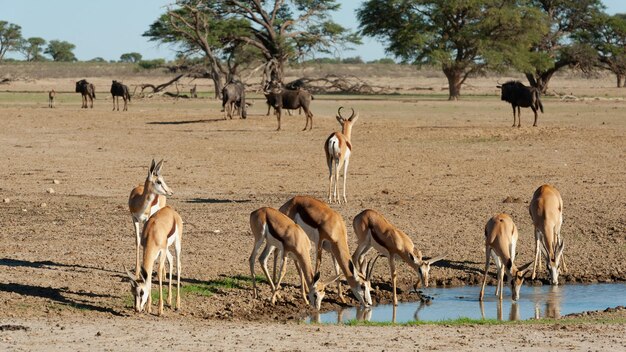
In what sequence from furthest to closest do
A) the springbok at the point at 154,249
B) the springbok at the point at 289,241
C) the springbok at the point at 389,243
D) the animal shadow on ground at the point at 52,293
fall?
the springbok at the point at 389,243
the springbok at the point at 289,241
the animal shadow on ground at the point at 52,293
the springbok at the point at 154,249

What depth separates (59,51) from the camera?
440 ft

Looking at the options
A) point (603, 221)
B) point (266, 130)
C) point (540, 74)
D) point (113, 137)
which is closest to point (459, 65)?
point (540, 74)

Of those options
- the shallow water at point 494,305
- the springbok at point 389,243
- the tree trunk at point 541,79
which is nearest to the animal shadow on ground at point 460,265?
the shallow water at point 494,305

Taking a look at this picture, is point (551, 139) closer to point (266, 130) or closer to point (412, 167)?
point (412, 167)

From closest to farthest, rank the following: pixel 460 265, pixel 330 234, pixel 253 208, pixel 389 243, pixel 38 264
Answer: pixel 330 234 < pixel 389 243 < pixel 38 264 < pixel 460 265 < pixel 253 208

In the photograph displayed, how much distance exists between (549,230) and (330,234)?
3.07m

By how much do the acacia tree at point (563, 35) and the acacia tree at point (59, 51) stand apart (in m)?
80.7

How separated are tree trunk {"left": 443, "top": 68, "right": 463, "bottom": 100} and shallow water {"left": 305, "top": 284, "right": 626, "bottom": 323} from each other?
43247mm

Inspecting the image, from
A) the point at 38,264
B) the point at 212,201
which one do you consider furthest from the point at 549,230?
the point at 212,201

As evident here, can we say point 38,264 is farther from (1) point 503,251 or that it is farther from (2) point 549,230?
(2) point 549,230

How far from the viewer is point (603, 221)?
1571 centimetres

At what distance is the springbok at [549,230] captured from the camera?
1279cm

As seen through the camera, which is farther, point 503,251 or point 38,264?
point 38,264

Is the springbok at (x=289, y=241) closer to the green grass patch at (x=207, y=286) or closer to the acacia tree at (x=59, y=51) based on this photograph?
the green grass patch at (x=207, y=286)
